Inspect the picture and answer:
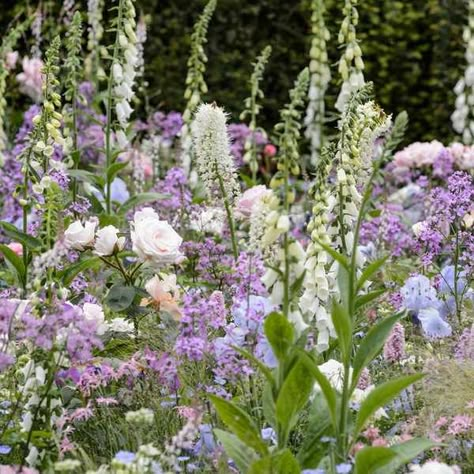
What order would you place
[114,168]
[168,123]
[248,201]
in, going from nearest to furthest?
[248,201], [114,168], [168,123]

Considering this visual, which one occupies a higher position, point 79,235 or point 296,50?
point 296,50

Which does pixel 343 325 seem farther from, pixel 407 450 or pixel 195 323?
pixel 195 323

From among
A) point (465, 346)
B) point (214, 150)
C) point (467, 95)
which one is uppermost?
→ point (467, 95)

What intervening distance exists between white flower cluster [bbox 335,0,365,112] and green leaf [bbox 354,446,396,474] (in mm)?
2821

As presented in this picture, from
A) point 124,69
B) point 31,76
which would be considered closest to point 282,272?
point 124,69

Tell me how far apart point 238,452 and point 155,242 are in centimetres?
103

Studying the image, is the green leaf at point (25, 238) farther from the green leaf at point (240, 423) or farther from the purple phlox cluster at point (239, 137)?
the purple phlox cluster at point (239, 137)

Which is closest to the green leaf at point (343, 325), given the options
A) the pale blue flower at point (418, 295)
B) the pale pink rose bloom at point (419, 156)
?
the pale blue flower at point (418, 295)

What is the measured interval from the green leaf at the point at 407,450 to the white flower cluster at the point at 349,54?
9.04 feet

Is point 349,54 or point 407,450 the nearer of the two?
point 407,450

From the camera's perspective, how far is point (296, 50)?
10086 mm

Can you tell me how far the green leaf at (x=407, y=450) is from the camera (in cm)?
284

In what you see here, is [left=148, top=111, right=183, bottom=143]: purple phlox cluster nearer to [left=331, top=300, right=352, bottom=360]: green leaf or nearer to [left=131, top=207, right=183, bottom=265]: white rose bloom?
[left=131, top=207, right=183, bottom=265]: white rose bloom

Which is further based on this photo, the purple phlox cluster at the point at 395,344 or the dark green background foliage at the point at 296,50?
the dark green background foliage at the point at 296,50
